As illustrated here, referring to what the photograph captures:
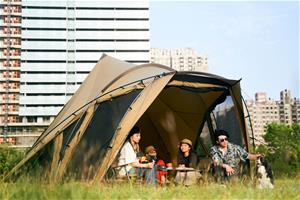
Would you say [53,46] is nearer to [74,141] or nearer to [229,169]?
[74,141]

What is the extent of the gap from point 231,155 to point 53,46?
55662 millimetres

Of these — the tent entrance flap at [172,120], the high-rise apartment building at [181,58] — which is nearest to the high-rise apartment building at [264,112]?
the high-rise apartment building at [181,58]

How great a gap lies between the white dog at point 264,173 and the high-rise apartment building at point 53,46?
51226 mm

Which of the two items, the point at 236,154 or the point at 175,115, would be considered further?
the point at 175,115

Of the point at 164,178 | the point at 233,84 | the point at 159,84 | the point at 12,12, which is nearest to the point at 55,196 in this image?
the point at 164,178

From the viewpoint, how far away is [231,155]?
5.87m

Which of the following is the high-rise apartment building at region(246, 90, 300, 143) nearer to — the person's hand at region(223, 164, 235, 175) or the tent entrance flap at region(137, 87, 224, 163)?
the tent entrance flap at region(137, 87, 224, 163)

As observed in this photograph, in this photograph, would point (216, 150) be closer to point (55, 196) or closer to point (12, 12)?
point (55, 196)

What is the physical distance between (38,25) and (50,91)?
374 inches

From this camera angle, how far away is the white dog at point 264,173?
17.1ft

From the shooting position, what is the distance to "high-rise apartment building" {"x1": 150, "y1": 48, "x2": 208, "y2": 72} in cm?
10900

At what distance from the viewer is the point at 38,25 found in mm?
58438

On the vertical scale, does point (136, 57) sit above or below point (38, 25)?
below

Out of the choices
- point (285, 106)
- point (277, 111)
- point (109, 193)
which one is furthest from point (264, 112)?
point (109, 193)
